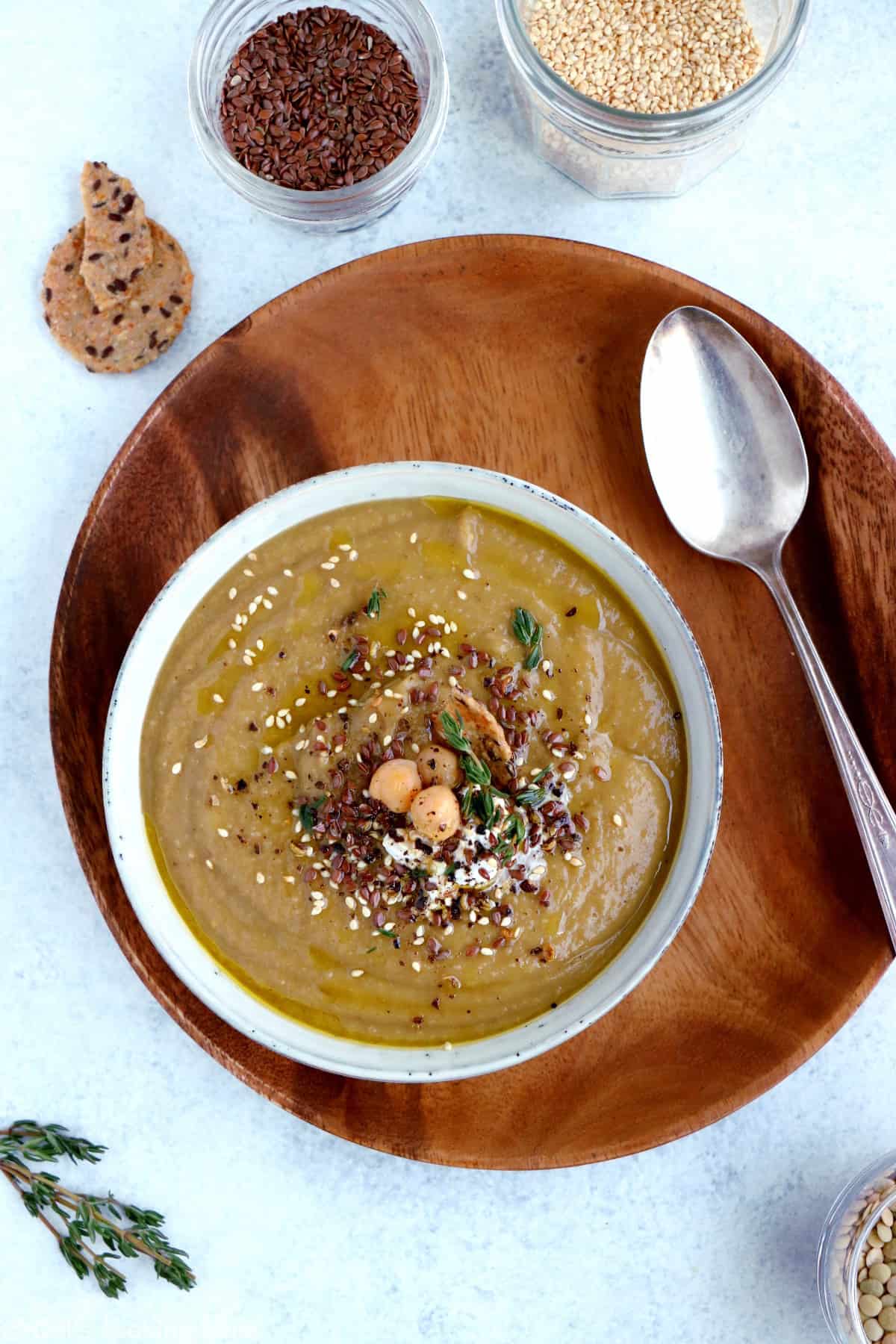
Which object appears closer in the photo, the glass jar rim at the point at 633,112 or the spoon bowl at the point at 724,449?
the glass jar rim at the point at 633,112

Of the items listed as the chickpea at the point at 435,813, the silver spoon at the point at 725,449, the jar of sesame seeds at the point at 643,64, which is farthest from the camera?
the jar of sesame seeds at the point at 643,64

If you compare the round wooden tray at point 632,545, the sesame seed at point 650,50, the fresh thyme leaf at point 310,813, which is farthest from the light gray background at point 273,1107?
the fresh thyme leaf at point 310,813

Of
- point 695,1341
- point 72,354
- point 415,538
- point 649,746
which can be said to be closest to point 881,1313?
point 695,1341

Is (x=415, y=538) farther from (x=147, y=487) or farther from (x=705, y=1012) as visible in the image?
(x=705, y=1012)

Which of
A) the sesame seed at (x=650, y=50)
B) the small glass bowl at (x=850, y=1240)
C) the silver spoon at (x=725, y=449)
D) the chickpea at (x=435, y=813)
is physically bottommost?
the small glass bowl at (x=850, y=1240)

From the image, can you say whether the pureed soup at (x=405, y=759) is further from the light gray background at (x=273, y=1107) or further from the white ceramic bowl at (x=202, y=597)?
the light gray background at (x=273, y=1107)

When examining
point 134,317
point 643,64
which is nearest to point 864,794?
point 643,64

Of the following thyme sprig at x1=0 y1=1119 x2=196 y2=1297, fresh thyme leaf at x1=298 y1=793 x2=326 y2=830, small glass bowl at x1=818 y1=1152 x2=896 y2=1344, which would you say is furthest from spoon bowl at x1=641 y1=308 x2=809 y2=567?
thyme sprig at x1=0 y1=1119 x2=196 y2=1297
